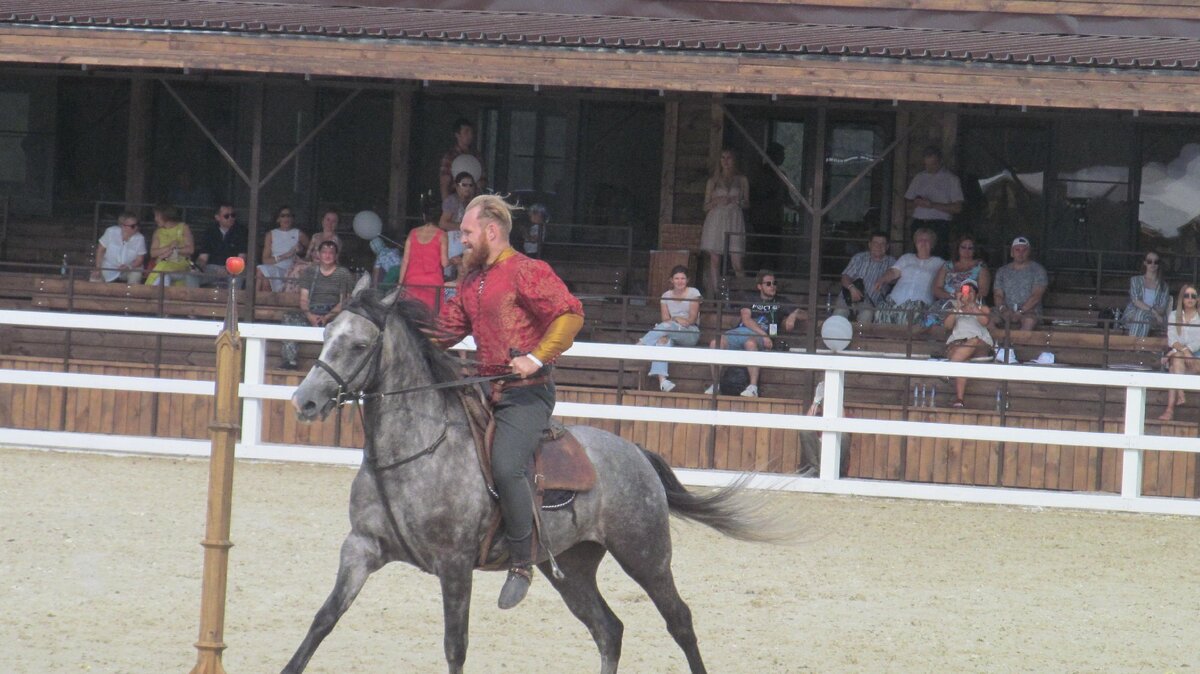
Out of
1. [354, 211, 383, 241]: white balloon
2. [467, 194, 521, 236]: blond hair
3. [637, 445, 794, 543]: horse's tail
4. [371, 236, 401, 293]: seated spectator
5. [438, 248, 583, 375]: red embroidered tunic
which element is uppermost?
[354, 211, 383, 241]: white balloon

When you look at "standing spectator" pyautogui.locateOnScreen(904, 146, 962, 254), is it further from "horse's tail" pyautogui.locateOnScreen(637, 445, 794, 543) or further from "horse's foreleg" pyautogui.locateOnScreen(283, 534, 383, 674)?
"horse's foreleg" pyautogui.locateOnScreen(283, 534, 383, 674)

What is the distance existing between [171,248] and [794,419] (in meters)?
7.02

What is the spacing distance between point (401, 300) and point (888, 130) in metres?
12.6

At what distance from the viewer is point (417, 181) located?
18.8m

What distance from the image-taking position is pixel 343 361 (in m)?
5.89

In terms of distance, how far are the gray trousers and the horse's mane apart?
0.24 m

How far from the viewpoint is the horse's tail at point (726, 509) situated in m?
7.04

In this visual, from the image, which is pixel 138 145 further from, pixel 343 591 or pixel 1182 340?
pixel 343 591

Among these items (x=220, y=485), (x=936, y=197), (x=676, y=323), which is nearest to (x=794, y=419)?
(x=676, y=323)

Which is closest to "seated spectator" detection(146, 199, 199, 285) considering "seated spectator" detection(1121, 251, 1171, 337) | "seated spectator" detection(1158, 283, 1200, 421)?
"seated spectator" detection(1121, 251, 1171, 337)

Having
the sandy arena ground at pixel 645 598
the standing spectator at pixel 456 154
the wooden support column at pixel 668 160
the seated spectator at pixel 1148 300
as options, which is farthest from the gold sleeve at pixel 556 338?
the wooden support column at pixel 668 160

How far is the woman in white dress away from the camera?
53.8ft

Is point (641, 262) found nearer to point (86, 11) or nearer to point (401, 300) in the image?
point (86, 11)

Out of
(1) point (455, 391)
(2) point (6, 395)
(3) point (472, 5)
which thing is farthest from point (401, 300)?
(3) point (472, 5)
